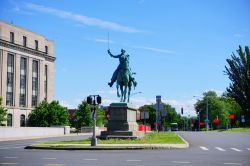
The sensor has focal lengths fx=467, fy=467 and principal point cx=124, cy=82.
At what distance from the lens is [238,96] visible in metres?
46.4

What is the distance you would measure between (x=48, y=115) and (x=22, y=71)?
34.4 feet

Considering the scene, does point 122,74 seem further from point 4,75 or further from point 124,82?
point 4,75

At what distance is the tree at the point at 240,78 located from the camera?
4541cm

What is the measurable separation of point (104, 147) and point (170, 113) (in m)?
175

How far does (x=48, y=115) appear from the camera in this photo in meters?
77.8

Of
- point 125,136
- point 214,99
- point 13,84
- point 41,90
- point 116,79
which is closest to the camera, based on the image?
point 125,136

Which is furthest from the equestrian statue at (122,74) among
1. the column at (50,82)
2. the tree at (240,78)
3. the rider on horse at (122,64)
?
the column at (50,82)

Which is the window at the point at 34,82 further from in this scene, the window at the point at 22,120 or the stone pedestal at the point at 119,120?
the stone pedestal at the point at 119,120

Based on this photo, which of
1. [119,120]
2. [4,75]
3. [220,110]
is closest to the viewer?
[119,120]

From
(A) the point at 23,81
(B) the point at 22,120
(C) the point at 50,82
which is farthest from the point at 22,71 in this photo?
(C) the point at 50,82

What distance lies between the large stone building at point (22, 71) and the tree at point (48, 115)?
2.98 metres

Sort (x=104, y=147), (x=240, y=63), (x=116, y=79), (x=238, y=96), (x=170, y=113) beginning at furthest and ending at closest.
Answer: (x=170, y=113)
(x=240, y=63)
(x=238, y=96)
(x=116, y=79)
(x=104, y=147)

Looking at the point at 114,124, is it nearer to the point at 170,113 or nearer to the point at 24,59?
the point at 24,59

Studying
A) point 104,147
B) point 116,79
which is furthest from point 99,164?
point 116,79
